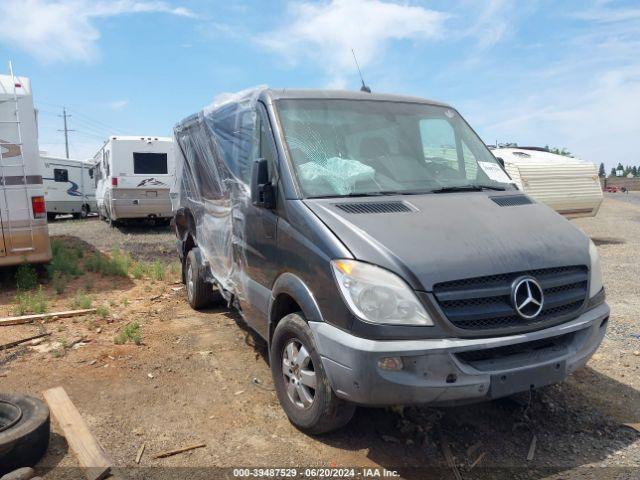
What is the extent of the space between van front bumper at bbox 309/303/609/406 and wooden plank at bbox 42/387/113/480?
1.53 m

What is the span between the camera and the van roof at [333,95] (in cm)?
445

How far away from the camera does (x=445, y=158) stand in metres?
4.57

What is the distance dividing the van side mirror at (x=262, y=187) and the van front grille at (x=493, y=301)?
1.49 m

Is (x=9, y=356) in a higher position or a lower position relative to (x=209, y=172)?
lower

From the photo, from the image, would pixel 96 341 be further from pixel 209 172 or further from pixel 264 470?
pixel 264 470

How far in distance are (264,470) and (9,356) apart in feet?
11.2

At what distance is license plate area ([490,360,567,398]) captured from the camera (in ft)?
10.0

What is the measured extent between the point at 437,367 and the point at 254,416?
5.48 feet

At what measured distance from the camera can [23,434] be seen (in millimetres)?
3262

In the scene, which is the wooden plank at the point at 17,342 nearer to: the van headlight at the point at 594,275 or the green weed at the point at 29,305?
the green weed at the point at 29,305

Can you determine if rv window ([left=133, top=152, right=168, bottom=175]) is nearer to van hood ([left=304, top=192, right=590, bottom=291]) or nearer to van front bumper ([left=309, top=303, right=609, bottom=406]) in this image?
van hood ([left=304, top=192, right=590, bottom=291])


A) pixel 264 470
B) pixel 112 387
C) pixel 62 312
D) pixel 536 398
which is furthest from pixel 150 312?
pixel 536 398

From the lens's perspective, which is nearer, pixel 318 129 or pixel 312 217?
pixel 312 217

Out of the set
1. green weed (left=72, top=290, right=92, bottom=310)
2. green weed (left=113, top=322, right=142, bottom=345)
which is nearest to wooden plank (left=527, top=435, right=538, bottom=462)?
green weed (left=113, top=322, right=142, bottom=345)
